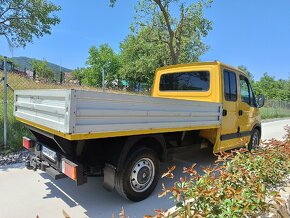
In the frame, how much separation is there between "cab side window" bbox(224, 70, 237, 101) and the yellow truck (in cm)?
2

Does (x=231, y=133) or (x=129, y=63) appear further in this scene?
(x=129, y=63)

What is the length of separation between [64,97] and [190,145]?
300 centimetres

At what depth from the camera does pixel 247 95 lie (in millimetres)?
6578

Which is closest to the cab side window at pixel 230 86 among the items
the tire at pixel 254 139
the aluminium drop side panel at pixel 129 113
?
the aluminium drop side panel at pixel 129 113

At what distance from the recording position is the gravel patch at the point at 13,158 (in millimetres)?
5495

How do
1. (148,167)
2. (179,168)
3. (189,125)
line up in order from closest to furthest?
(148,167), (189,125), (179,168)

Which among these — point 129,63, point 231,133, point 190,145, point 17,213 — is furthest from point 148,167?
point 129,63

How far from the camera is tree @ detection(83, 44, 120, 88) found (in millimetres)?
58188

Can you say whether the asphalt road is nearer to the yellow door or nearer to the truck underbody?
the truck underbody

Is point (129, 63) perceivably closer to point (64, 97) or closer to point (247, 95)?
point (247, 95)

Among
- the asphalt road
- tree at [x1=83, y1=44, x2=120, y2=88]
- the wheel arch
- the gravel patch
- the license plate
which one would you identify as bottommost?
the asphalt road

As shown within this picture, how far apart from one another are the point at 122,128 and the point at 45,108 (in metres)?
1.07

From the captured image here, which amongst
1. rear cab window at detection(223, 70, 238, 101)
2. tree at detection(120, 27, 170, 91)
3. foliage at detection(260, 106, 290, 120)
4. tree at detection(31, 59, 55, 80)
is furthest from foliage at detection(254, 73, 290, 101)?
rear cab window at detection(223, 70, 238, 101)

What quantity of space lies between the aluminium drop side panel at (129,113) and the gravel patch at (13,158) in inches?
124
